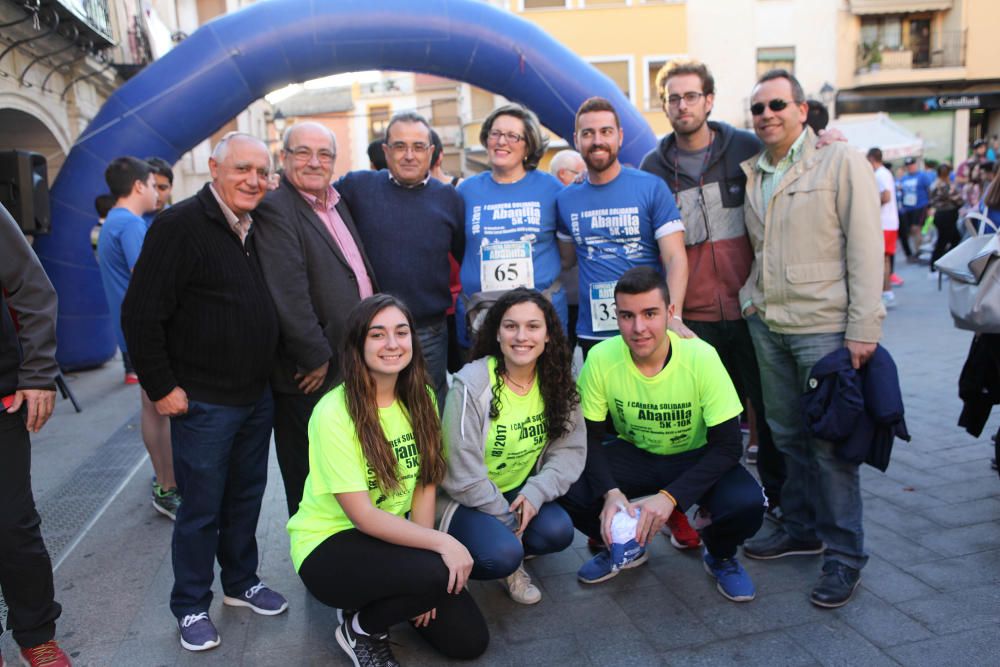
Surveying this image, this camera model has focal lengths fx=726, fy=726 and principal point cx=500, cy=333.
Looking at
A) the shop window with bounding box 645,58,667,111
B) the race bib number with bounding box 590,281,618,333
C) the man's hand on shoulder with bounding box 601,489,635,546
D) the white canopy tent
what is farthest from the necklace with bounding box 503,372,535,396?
the shop window with bounding box 645,58,667,111

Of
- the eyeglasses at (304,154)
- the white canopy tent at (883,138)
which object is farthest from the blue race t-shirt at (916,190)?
the eyeglasses at (304,154)

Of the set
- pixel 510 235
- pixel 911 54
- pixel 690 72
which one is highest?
pixel 911 54

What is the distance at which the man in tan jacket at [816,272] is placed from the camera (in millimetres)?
2875

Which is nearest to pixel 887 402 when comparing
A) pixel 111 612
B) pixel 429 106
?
pixel 111 612

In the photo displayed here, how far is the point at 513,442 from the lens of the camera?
3057mm

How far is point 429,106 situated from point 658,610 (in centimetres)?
3142

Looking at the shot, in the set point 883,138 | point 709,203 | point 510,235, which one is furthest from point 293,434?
point 883,138

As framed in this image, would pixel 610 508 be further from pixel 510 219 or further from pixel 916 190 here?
pixel 916 190

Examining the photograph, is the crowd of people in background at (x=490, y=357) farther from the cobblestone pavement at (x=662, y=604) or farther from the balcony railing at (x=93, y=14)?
the balcony railing at (x=93, y=14)

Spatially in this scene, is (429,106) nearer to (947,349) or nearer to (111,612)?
(947,349)

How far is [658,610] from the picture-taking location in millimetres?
2930

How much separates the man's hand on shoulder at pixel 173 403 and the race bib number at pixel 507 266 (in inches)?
57.2

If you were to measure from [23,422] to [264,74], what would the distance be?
5608 mm

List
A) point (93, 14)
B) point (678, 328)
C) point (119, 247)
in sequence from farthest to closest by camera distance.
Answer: point (93, 14), point (119, 247), point (678, 328)
